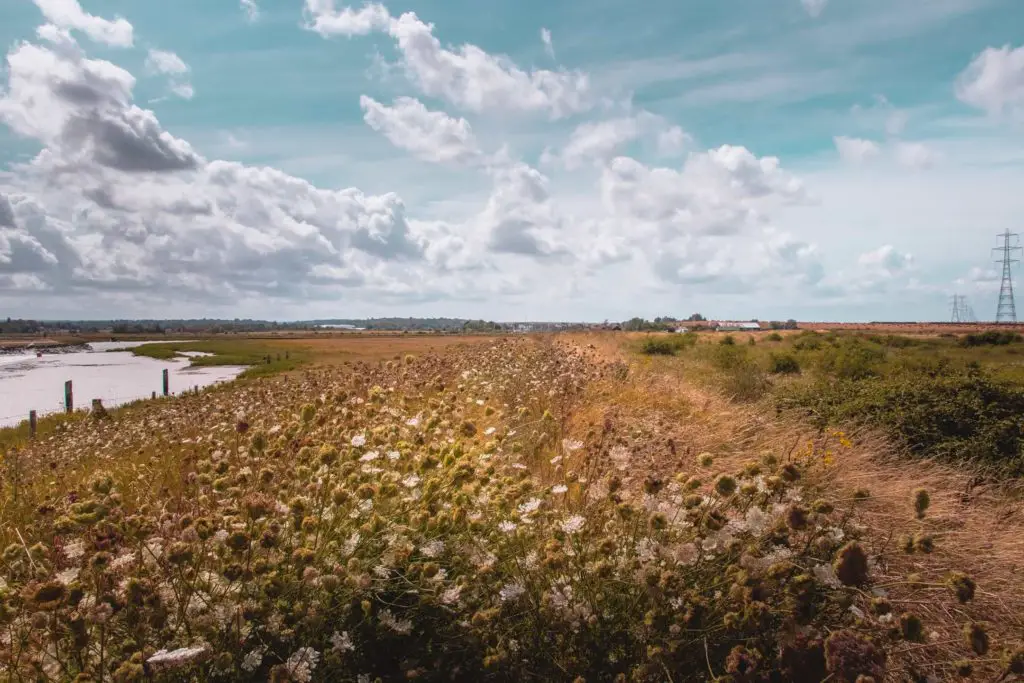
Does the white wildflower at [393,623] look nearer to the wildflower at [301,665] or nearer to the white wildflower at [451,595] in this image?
the white wildflower at [451,595]

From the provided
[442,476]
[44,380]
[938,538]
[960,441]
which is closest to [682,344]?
[960,441]

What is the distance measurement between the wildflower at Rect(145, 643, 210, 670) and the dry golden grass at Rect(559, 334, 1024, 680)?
263cm

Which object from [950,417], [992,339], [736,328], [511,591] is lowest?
[950,417]

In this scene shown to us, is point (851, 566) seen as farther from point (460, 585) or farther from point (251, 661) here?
point (251, 661)

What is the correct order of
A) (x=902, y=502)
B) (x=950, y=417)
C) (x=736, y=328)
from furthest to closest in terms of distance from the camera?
1. (x=736, y=328)
2. (x=950, y=417)
3. (x=902, y=502)

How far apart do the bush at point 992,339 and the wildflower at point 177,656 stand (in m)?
47.8

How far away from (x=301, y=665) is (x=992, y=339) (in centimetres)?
4937

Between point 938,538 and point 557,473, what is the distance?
2967mm

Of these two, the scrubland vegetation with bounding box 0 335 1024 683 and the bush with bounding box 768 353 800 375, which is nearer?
the scrubland vegetation with bounding box 0 335 1024 683

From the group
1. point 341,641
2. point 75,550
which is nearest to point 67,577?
point 75,550

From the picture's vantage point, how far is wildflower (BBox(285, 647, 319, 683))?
2.39m

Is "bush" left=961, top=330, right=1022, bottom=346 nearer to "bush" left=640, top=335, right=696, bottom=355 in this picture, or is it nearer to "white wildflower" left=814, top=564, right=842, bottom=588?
"bush" left=640, top=335, right=696, bottom=355

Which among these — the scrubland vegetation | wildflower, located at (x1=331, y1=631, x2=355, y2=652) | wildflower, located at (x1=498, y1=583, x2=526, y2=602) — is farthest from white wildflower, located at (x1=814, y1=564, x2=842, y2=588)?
wildflower, located at (x1=331, y1=631, x2=355, y2=652)

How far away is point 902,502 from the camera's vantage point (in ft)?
18.8
